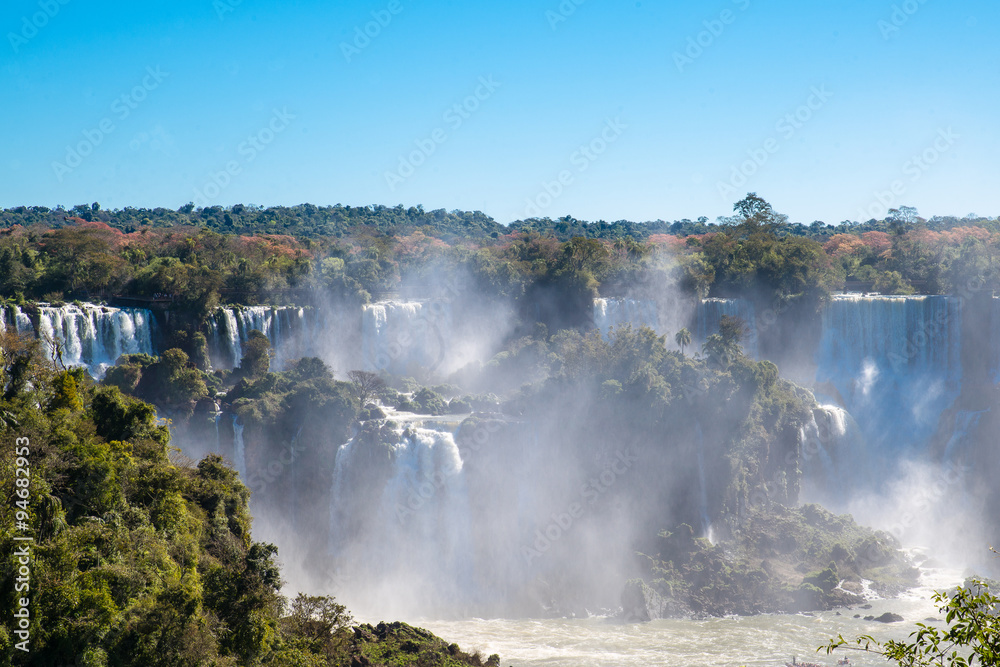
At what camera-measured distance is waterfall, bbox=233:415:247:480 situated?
134 ft

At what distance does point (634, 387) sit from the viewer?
42.3 metres

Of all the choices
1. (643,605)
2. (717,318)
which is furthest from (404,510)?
(717,318)

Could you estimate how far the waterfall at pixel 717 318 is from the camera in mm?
55656

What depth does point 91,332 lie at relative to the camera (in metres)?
43.4

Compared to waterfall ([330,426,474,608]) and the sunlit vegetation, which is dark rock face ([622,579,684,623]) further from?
the sunlit vegetation

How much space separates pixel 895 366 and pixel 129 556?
46010 millimetres

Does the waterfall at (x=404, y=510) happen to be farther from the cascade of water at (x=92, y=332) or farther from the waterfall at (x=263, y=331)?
the cascade of water at (x=92, y=332)

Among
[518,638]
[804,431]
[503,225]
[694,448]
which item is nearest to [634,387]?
[694,448]

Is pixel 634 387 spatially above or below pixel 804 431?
above

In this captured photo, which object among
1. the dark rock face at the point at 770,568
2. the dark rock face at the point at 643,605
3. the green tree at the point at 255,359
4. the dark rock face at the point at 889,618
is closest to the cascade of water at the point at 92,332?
the green tree at the point at 255,359

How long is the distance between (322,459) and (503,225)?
315ft

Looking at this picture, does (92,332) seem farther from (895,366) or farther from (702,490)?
(895,366)

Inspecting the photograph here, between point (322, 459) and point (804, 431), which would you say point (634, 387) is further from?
point (322, 459)

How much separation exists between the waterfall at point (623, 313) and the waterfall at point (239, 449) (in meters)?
25.5
